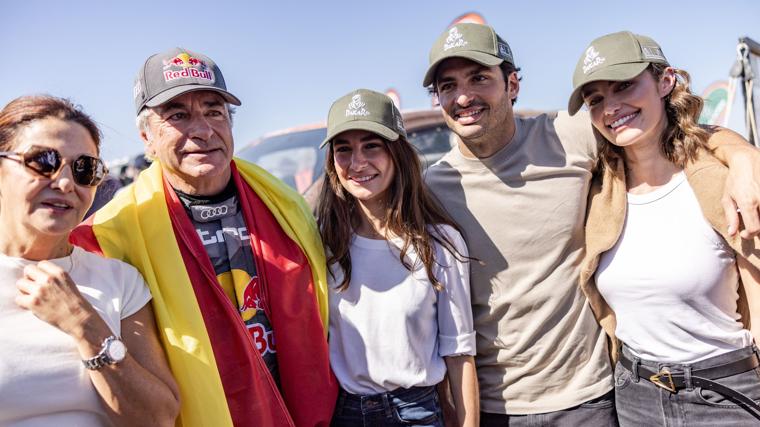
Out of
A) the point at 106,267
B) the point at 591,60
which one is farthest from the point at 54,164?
the point at 591,60

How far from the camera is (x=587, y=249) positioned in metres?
2.49

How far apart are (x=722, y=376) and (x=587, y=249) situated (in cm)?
65

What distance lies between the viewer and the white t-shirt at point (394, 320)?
2.27m

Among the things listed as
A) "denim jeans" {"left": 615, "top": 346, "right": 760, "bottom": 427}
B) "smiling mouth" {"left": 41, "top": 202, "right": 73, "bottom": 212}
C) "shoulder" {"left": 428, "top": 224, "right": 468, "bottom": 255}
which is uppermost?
"smiling mouth" {"left": 41, "top": 202, "right": 73, "bottom": 212}

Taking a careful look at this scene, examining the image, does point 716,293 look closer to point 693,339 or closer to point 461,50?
point 693,339

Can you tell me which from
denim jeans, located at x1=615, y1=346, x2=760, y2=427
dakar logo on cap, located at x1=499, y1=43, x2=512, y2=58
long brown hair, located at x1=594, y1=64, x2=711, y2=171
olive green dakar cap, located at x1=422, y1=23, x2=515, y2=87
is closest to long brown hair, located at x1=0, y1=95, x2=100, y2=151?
olive green dakar cap, located at x1=422, y1=23, x2=515, y2=87

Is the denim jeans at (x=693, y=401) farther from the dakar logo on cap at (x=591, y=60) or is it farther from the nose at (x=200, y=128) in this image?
the nose at (x=200, y=128)

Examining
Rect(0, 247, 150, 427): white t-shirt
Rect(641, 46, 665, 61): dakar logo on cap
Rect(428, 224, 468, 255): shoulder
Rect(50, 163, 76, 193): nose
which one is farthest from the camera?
Rect(428, 224, 468, 255): shoulder

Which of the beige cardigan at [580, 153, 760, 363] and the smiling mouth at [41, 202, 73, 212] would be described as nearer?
the smiling mouth at [41, 202, 73, 212]

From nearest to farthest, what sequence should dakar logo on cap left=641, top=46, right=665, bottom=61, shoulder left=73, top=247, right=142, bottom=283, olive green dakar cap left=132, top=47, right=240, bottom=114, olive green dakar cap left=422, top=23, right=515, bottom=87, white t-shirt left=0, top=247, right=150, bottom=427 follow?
1. white t-shirt left=0, top=247, right=150, bottom=427
2. shoulder left=73, top=247, right=142, bottom=283
3. olive green dakar cap left=132, top=47, right=240, bottom=114
4. dakar logo on cap left=641, top=46, right=665, bottom=61
5. olive green dakar cap left=422, top=23, right=515, bottom=87

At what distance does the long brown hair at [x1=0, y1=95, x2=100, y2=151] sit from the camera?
1735 mm

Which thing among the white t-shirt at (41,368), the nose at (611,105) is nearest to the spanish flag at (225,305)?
the white t-shirt at (41,368)

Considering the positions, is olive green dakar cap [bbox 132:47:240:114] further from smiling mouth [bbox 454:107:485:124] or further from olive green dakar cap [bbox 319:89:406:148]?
smiling mouth [bbox 454:107:485:124]

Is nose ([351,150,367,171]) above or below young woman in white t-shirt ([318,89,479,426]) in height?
above
